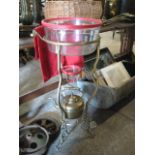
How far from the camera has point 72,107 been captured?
1217 millimetres

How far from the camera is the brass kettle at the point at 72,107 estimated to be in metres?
1.22

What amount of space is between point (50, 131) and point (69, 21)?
772 mm

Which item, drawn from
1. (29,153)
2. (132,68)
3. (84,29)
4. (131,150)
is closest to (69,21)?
(84,29)

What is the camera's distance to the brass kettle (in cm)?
122

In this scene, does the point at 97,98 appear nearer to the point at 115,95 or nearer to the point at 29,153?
the point at 115,95

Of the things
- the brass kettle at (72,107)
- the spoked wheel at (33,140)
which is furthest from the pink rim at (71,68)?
the spoked wheel at (33,140)

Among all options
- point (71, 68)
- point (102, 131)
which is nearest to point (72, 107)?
point (71, 68)

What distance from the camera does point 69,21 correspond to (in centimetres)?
119

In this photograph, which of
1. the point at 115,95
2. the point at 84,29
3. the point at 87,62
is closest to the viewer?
the point at 84,29

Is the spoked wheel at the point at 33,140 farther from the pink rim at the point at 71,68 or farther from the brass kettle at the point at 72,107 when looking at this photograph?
the pink rim at the point at 71,68

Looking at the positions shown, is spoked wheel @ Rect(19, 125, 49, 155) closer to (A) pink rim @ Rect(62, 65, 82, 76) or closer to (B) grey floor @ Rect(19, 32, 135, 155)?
(B) grey floor @ Rect(19, 32, 135, 155)
